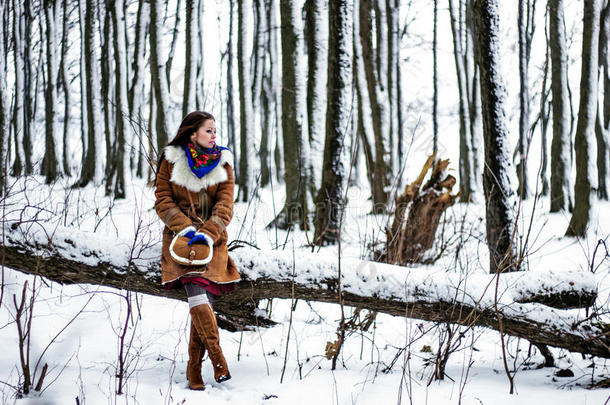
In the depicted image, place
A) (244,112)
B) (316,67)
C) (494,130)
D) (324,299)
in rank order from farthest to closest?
(244,112) → (316,67) → (494,130) → (324,299)

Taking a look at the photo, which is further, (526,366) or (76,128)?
(76,128)

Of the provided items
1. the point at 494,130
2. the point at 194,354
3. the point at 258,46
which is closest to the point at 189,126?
the point at 194,354

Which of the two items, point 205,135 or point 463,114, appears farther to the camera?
point 463,114

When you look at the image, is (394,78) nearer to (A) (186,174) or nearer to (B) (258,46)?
(B) (258,46)

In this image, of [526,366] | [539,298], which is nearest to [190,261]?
[539,298]

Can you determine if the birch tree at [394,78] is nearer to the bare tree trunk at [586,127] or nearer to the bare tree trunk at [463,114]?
the bare tree trunk at [463,114]

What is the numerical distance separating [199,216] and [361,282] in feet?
3.46

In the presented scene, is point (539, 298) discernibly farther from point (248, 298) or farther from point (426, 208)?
point (426, 208)

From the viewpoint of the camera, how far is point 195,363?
2.60m

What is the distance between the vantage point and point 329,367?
3.04m

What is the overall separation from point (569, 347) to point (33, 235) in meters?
3.19

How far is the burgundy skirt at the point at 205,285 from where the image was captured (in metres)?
2.56

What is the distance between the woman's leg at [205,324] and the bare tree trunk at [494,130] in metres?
2.66

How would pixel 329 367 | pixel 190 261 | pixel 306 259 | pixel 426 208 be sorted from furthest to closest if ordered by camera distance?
pixel 426 208 → pixel 329 367 → pixel 306 259 → pixel 190 261
